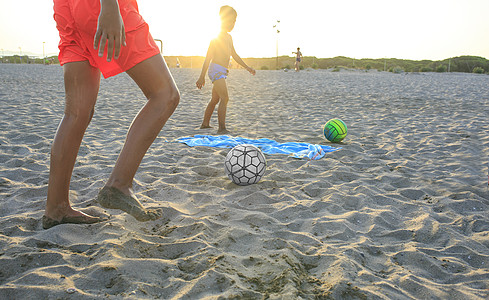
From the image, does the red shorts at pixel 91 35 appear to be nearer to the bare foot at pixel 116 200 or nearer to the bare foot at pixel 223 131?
the bare foot at pixel 116 200

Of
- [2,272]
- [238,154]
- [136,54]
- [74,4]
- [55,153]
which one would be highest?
[74,4]

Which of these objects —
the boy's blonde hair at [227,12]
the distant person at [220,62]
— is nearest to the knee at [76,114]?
the distant person at [220,62]

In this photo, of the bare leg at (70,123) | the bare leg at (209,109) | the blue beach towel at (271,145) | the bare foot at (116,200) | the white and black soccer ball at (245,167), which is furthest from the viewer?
the bare leg at (209,109)

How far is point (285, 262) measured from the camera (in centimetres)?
218

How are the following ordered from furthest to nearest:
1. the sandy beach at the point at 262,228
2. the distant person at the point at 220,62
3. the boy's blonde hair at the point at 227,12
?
1. the distant person at the point at 220,62
2. the boy's blonde hair at the point at 227,12
3. the sandy beach at the point at 262,228

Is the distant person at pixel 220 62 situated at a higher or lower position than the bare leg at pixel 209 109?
higher

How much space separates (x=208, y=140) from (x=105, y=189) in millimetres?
3026

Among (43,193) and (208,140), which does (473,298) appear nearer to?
(43,193)

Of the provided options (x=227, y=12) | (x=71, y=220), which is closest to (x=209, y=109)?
(x=227, y=12)

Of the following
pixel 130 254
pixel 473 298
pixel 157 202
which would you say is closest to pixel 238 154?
pixel 157 202

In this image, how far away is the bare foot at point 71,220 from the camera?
247 centimetres

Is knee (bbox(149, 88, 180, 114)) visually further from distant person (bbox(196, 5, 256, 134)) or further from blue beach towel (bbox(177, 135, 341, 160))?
distant person (bbox(196, 5, 256, 134))

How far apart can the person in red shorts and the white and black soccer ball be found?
3.95 ft

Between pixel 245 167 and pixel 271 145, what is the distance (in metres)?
1.79
